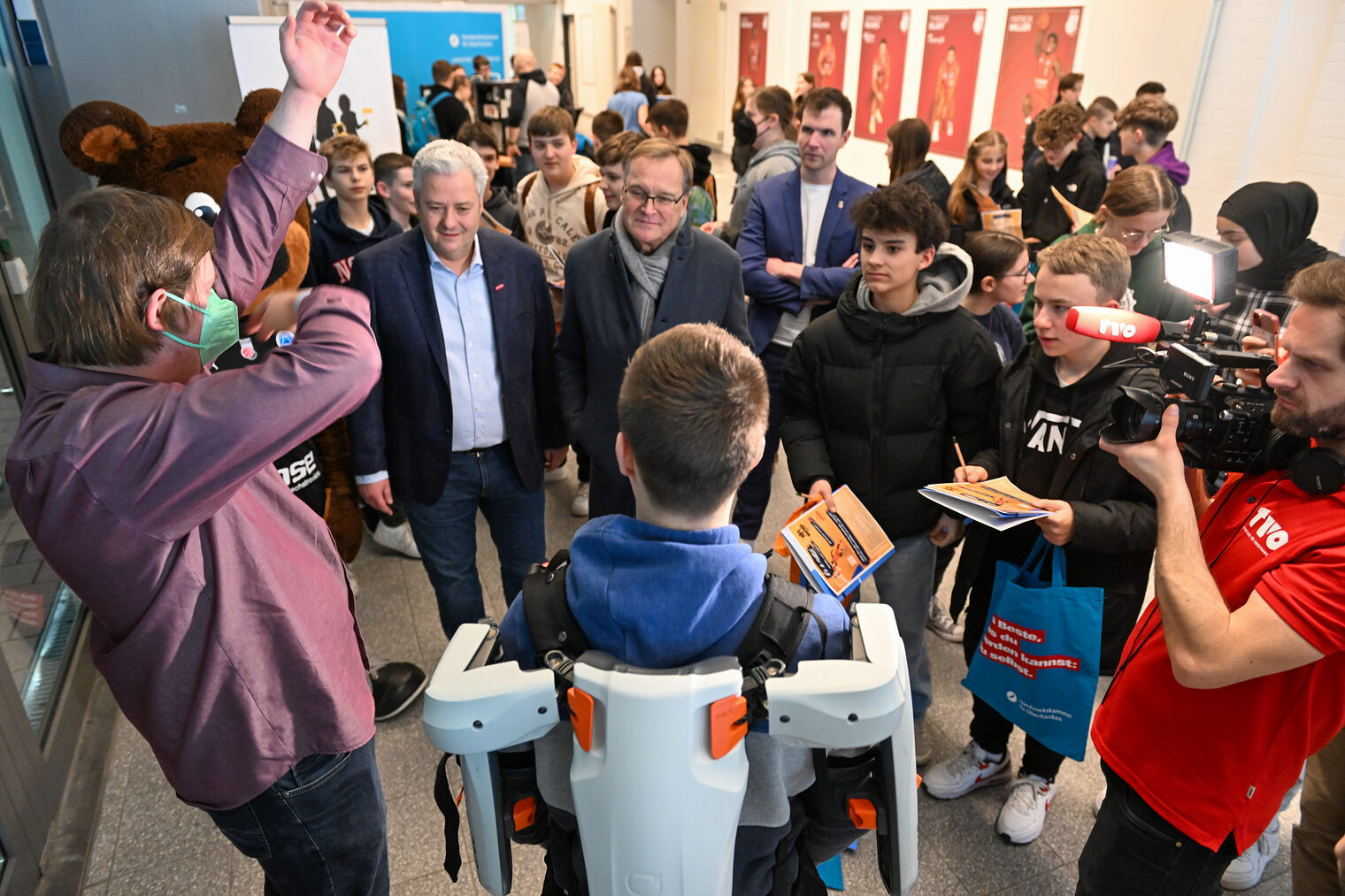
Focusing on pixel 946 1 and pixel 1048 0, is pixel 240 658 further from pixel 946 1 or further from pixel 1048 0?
pixel 946 1

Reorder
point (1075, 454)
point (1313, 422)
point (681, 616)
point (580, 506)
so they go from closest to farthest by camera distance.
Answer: point (681, 616)
point (1313, 422)
point (1075, 454)
point (580, 506)

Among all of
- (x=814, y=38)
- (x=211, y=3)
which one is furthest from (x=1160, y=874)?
(x=814, y=38)

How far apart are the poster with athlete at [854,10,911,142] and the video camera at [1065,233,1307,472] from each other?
842 cm

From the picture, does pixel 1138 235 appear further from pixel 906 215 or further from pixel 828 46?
pixel 828 46

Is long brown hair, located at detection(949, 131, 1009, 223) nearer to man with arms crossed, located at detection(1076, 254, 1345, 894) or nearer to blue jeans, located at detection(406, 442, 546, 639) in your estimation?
blue jeans, located at detection(406, 442, 546, 639)

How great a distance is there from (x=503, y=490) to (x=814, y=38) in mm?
10478

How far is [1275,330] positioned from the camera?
6.64 ft

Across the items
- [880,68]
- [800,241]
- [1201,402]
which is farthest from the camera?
[880,68]

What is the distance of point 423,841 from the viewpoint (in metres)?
2.21

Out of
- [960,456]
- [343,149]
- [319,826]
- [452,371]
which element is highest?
[343,149]

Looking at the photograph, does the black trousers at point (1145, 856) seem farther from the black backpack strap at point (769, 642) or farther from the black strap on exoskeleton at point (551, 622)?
the black strap on exoskeleton at point (551, 622)

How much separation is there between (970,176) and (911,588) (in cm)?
299

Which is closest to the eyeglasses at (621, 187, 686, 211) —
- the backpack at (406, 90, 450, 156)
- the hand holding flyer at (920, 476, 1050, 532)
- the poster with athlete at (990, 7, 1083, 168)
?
the hand holding flyer at (920, 476, 1050, 532)

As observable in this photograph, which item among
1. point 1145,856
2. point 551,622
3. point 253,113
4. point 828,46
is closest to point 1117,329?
point 1145,856
